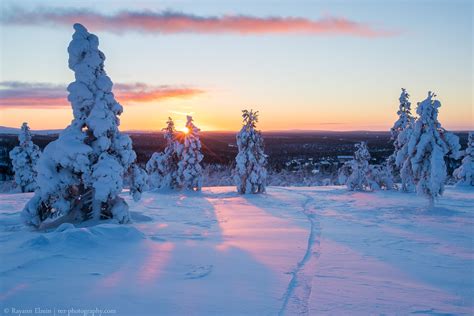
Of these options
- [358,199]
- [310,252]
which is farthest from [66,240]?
[358,199]

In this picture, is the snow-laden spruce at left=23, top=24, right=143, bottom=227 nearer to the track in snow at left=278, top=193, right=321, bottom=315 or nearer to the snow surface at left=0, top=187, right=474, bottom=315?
the snow surface at left=0, top=187, right=474, bottom=315

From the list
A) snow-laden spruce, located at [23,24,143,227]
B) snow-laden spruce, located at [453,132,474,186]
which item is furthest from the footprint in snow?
snow-laden spruce, located at [453,132,474,186]

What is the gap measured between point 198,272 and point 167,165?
29.9m

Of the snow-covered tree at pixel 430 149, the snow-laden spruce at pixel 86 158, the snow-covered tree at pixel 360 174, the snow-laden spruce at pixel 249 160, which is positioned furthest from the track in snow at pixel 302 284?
the snow-covered tree at pixel 360 174

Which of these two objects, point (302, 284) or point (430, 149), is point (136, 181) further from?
point (430, 149)

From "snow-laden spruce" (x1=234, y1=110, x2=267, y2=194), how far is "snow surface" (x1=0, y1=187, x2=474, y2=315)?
17985 millimetres

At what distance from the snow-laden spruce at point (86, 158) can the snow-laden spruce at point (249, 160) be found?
19830 millimetres

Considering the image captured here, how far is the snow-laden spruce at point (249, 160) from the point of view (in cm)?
3441

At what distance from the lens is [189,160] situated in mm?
36562

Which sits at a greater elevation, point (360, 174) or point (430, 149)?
point (430, 149)

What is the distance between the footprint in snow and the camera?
7.99 metres

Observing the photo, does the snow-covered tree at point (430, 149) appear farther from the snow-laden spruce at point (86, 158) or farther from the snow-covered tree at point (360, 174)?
the snow-laden spruce at point (86, 158)

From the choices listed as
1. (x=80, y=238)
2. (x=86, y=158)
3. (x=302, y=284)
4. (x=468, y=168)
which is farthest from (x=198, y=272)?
(x=468, y=168)

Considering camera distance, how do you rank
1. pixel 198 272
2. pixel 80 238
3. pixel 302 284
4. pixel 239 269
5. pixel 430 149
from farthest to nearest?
pixel 430 149 < pixel 80 238 < pixel 239 269 < pixel 198 272 < pixel 302 284
